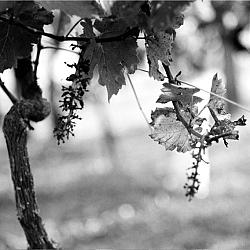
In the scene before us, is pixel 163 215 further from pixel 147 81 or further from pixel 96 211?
pixel 147 81

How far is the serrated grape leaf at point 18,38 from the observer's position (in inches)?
44.4

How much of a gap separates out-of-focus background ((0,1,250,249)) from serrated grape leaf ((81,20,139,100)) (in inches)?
8.0

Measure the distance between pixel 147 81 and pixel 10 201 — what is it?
1261 cm

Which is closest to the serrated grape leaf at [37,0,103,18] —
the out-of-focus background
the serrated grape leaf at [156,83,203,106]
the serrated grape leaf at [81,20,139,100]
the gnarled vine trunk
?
the serrated grape leaf at [81,20,139,100]

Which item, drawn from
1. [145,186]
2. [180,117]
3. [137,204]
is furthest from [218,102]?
[145,186]

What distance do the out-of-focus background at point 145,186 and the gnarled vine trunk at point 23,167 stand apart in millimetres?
170

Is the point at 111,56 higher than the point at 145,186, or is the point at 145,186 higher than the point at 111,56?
the point at 145,186

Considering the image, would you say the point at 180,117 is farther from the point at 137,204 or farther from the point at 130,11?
the point at 137,204

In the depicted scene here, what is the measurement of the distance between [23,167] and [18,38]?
47cm

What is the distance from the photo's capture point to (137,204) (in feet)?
18.5

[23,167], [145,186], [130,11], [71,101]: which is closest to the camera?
[130,11]

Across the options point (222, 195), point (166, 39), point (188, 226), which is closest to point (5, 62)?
point (166, 39)

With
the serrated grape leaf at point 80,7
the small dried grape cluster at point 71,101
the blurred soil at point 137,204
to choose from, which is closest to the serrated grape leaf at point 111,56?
the small dried grape cluster at point 71,101

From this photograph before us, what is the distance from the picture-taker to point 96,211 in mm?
5363
